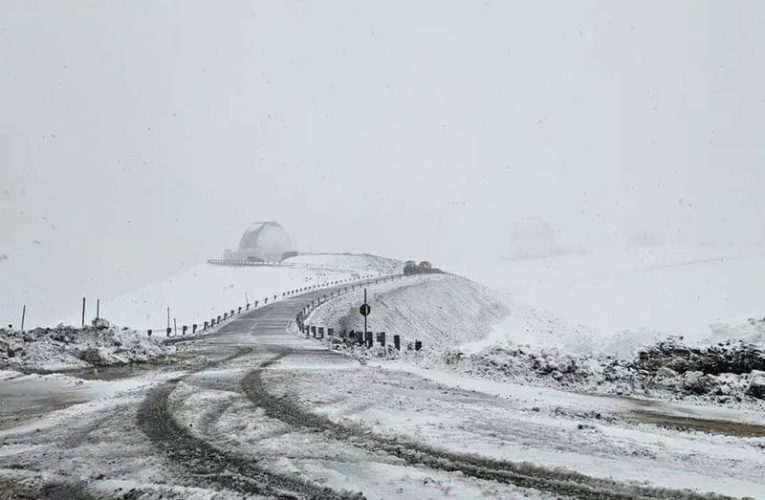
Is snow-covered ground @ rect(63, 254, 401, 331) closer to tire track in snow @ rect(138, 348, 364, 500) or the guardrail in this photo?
the guardrail

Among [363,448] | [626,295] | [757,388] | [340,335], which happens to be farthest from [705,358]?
[626,295]

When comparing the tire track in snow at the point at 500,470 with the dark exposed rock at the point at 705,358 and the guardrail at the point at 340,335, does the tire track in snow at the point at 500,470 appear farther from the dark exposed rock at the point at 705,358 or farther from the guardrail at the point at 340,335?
the guardrail at the point at 340,335

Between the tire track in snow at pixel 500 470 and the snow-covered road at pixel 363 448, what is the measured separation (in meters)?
0.02

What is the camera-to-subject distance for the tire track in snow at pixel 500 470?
5.59 metres

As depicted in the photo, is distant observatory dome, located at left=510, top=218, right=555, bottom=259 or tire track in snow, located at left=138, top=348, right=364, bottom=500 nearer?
tire track in snow, located at left=138, top=348, right=364, bottom=500

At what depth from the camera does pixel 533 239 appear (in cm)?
14175

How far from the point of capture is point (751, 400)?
1151 centimetres

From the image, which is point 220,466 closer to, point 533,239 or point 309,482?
point 309,482

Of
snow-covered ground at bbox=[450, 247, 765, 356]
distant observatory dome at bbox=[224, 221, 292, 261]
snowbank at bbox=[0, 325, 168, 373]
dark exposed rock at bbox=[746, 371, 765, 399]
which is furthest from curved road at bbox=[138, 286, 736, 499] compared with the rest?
distant observatory dome at bbox=[224, 221, 292, 261]

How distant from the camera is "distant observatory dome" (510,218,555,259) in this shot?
141125mm

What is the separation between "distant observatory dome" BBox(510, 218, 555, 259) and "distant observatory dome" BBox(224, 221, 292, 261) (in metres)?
56.5

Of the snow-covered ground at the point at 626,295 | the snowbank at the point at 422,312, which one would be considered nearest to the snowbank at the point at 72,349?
the snow-covered ground at the point at 626,295

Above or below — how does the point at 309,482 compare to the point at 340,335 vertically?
above

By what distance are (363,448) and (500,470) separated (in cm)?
187
